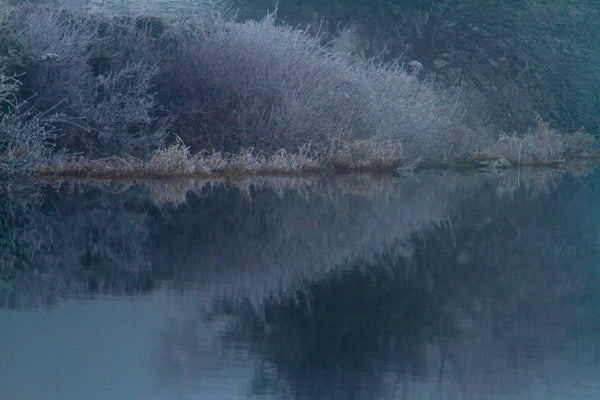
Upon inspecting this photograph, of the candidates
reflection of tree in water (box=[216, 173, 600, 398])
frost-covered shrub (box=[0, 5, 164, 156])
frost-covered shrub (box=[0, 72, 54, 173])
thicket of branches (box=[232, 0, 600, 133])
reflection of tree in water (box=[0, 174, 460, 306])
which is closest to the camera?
reflection of tree in water (box=[216, 173, 600, 398])

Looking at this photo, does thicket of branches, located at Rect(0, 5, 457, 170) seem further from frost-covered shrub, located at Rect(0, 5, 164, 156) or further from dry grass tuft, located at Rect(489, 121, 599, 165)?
dry grass tuft, located at Rect(489, 121, 599, 165)

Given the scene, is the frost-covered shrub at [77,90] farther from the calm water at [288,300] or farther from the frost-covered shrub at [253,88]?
the calm water at [288,300]

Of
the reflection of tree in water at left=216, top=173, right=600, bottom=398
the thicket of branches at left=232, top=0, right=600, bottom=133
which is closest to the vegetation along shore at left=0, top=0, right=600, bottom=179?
the thicket of branches at left=232, top=0, right=600, bottom=133

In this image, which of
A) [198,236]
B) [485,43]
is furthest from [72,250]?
[485,43]

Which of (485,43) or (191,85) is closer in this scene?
(191,85)

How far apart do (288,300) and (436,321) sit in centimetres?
129

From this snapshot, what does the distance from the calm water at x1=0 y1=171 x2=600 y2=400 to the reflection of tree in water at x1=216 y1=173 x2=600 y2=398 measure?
2cm

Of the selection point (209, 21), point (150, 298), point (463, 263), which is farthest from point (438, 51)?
point (150, 298)

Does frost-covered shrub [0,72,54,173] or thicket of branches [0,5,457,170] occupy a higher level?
thicket of branches [0,5,457,170]

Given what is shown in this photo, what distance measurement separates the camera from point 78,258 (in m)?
10.7

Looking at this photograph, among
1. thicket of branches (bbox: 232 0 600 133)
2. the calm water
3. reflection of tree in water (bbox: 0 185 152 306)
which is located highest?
thicket of branches (bbox: 232 0 600 133)

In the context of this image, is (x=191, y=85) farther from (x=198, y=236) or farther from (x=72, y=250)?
(x=72, y=250)

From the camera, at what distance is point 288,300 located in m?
8.95

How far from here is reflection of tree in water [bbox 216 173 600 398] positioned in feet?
22.0
